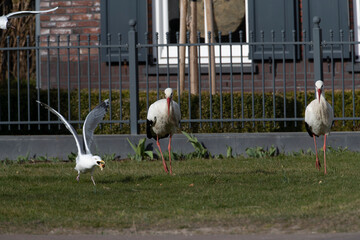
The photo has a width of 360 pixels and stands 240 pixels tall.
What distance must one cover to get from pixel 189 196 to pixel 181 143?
3.18m

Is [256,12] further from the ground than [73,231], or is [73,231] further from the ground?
[256,12]

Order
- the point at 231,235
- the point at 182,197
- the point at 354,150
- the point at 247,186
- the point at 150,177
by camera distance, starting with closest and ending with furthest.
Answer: the point at 231,235, the point at 182,197, the point at 247,186, the point at 150,177, the point at 354,150

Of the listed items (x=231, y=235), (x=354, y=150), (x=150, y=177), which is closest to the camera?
(x=231, y=235)

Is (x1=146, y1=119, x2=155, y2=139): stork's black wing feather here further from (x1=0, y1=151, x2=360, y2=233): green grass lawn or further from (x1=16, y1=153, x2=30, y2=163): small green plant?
(x1=16, y1=153, x2=30, y2=163): small green plant

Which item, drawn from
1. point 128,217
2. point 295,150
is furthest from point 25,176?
point 295,150

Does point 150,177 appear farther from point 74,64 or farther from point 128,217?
point 74,64

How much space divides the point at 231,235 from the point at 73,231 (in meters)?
1.13

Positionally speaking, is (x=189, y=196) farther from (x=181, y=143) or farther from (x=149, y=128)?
(x=181, y=143)

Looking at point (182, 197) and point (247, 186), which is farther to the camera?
point (247, 186)

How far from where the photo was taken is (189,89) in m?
10.8

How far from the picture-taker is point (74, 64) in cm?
1320

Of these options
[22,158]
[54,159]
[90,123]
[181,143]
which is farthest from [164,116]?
[22,158]

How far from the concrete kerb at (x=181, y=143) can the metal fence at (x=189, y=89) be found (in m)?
0.19

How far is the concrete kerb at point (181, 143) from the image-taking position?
10672 millimetres
